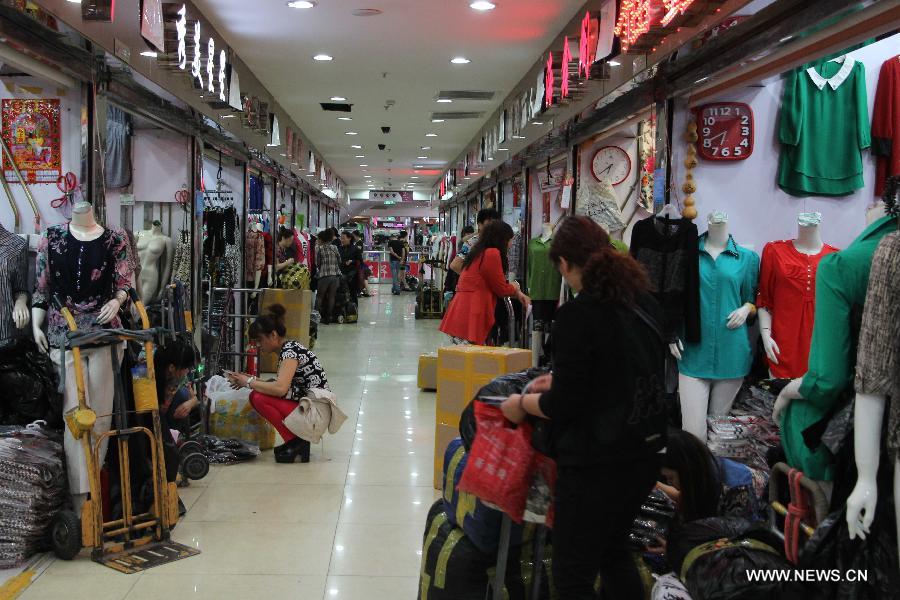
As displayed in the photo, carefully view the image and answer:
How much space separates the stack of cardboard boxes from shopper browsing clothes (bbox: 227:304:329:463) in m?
1.17

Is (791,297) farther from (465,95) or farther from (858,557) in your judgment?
(465,95)

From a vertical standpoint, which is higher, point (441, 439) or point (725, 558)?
point (725, 558)

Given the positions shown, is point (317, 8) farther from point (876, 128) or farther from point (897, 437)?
point (897, 437)

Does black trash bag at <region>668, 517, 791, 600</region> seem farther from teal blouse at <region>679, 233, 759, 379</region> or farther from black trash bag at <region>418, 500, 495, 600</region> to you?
teal blouse at <region>679, 233, 759, 379</region>

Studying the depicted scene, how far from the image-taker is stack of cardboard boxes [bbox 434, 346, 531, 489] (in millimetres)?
4652

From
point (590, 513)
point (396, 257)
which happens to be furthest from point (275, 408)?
point (396, 257)

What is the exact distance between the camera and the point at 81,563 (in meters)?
3.88

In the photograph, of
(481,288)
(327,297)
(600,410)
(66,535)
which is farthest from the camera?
(327,297)

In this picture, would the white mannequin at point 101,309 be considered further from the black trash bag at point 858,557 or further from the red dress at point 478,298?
the black trash bag at point 858,557

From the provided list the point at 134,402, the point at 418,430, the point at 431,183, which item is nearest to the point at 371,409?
the point at 418,430

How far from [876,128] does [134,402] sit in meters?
4.25

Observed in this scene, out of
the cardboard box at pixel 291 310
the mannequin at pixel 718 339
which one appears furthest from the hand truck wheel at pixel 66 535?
the cardboard box at pixel 291 310

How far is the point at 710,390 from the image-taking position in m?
4.38

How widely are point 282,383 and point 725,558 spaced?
3.50 m
